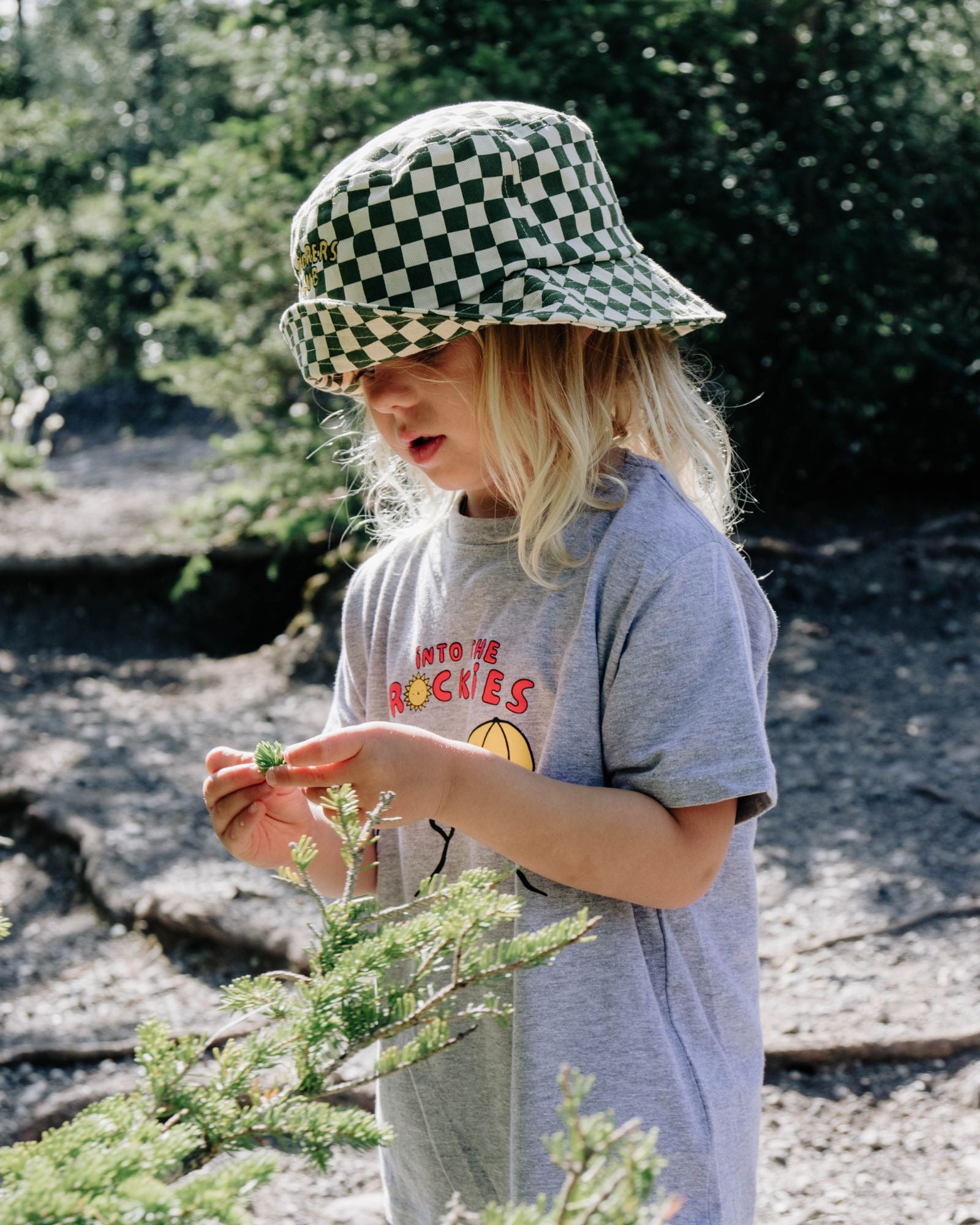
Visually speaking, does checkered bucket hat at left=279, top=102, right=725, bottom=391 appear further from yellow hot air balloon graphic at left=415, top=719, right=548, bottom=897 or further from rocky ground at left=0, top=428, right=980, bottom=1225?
rocky ground at left=0, top=428, right=980, bottom=1225

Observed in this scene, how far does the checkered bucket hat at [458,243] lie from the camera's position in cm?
120

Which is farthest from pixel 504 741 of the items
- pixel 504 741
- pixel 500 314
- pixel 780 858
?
pixel 780 858

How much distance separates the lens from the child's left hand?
3.52 feet

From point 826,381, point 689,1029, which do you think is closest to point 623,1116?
point 689,1029

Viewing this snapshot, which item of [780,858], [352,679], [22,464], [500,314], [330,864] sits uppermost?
[500,314]

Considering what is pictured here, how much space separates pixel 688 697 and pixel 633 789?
0.12 m

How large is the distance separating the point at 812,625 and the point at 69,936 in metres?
4.00

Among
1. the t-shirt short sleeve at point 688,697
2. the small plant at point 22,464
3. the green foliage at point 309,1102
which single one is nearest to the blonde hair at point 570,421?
the t-shirt short sleeve at point 688,697

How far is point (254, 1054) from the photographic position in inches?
31.7

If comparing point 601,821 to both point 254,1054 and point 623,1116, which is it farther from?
point 254,1054

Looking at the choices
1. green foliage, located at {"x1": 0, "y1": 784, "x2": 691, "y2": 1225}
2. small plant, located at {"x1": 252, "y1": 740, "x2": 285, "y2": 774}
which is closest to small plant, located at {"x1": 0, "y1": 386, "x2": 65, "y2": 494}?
small plant, located at {"x1": 252, "y1": 740, "x2": 285, "y2": 774}

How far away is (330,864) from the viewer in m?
1.51

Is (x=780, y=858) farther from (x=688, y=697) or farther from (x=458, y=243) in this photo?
(x=458, y=243)

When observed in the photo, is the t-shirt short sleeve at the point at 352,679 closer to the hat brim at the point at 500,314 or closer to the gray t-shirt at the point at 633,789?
the gray t-shirt at the point at 633,789
